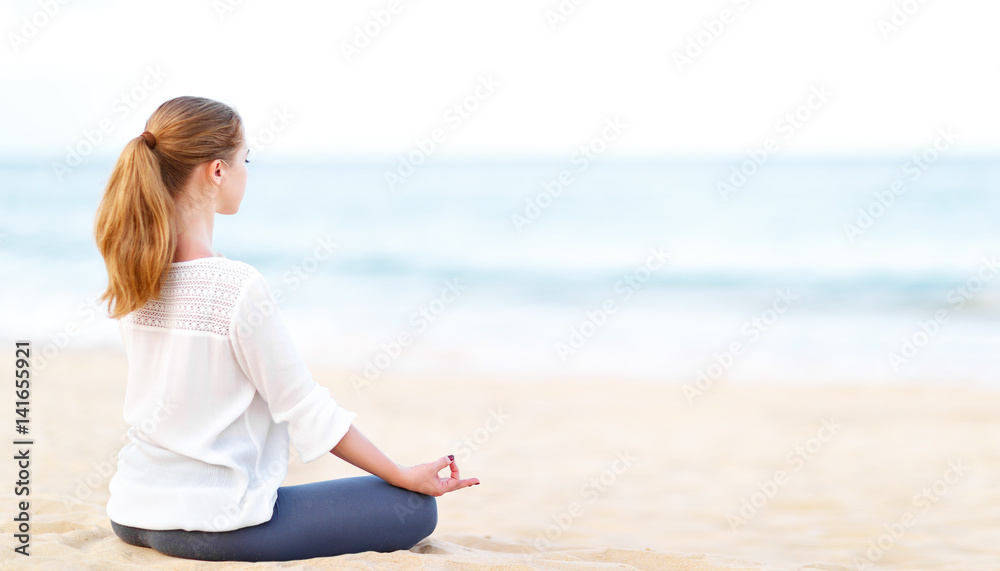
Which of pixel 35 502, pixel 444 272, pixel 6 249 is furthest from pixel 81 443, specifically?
pixel 6 249

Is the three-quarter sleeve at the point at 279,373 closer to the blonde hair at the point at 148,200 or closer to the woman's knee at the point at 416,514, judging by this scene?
the blonde hair at the point at 148,200

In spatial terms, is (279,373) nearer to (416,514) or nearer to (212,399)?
(212,399)

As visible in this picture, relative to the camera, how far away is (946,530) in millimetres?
3488

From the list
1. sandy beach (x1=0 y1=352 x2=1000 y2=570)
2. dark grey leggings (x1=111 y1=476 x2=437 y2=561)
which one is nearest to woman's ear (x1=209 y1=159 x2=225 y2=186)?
dark grey leggings (x1=111 y1=476 x2=437 y2=561)

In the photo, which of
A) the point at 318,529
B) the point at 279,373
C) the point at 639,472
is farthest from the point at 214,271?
the point at 639,472

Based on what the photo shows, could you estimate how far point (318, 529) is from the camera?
7.38 ft

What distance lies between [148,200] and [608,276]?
12.0 meters

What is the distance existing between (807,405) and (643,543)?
289 cm

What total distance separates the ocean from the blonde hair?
192 inches

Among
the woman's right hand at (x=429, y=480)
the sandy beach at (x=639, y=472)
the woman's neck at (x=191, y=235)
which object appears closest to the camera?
the woman's neck at (x=191, y=235)

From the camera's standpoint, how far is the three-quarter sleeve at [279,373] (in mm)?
2010

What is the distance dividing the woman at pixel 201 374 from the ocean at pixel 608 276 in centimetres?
469

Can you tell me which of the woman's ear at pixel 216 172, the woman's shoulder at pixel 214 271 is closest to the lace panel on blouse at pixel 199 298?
the woman's shoulder at pixel 214 271

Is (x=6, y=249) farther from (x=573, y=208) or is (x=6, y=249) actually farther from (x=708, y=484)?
(x=708, y=484)
